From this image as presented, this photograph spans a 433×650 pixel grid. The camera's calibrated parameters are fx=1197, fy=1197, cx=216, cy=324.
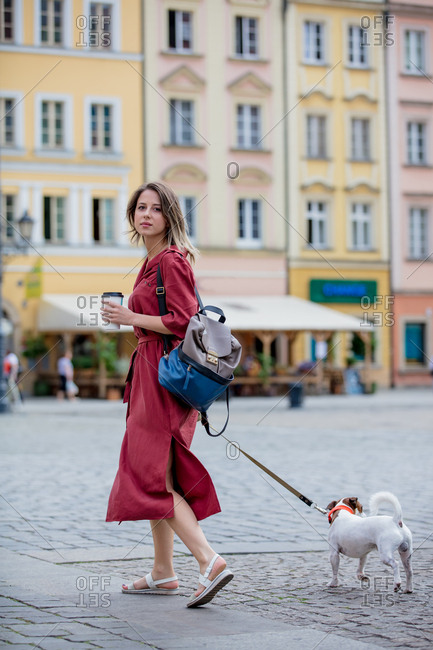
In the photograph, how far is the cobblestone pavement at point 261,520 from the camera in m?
4.69

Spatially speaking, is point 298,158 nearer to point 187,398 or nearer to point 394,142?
point 394,142

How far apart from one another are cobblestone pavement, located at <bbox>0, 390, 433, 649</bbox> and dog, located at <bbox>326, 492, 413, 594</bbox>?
138 mm

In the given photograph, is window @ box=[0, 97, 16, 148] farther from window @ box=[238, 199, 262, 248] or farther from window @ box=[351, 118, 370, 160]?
window @ box=[351, 118, 370, 160]

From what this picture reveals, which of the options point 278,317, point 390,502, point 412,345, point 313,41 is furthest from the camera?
point 412,345

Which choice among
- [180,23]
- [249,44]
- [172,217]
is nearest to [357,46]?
[249,44]

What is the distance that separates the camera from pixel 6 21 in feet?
84.9

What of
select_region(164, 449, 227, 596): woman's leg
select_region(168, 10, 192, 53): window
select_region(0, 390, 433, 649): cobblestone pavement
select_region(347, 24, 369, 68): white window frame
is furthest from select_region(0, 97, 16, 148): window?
select_region(164, 449, 227, 596): woman's leg

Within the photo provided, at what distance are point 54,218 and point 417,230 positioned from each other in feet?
40.0

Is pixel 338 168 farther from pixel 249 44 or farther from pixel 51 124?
pixel 249 44

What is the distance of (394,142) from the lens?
124 feet

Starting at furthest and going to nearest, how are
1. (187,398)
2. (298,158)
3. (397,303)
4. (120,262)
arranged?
(397,303) → (298,158) → (120,262) → (187,398)

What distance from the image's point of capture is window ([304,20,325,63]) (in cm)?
3425

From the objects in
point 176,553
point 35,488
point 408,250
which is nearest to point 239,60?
point 408,250

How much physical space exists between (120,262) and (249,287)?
387cm
